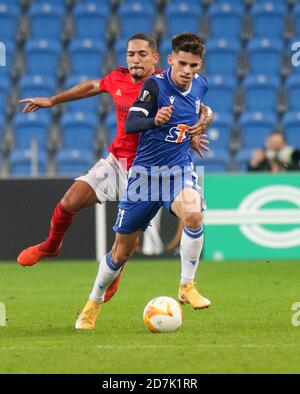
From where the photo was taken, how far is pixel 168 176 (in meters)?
8.39

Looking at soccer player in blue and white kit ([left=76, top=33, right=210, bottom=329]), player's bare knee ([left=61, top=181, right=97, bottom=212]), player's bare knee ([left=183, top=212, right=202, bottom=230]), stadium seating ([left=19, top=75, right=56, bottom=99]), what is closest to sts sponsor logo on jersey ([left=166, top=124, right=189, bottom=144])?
soccer player in blue and white kit ([left=76, top=33, right=210, bottom=329])

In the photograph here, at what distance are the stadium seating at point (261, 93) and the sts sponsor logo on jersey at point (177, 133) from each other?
34.7ft

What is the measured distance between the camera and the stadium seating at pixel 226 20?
19812 millimetres

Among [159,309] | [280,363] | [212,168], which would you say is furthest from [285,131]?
[280,363]

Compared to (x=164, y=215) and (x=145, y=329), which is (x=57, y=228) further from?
(x=164, y=215)

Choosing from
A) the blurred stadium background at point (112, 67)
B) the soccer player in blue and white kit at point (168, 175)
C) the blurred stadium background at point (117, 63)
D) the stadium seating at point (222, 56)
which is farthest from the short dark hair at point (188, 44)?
the stadium seating at point (222, 56)

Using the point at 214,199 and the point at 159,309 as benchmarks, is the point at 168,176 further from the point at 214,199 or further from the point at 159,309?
the point at 214,199

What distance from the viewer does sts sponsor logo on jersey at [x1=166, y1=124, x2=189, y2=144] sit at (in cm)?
838

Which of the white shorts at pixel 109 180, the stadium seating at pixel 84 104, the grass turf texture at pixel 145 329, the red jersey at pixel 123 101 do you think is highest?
the stadium seating at pixel 84 104

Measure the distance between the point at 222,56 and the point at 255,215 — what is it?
17.3 ft

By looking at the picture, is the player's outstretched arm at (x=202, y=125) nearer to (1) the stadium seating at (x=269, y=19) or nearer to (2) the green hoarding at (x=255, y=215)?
(2) the green hoarding at (x=255, y=215)

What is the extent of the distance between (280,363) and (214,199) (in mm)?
8596

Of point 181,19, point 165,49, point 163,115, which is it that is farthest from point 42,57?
point 163,115

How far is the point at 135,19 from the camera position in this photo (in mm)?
19938
